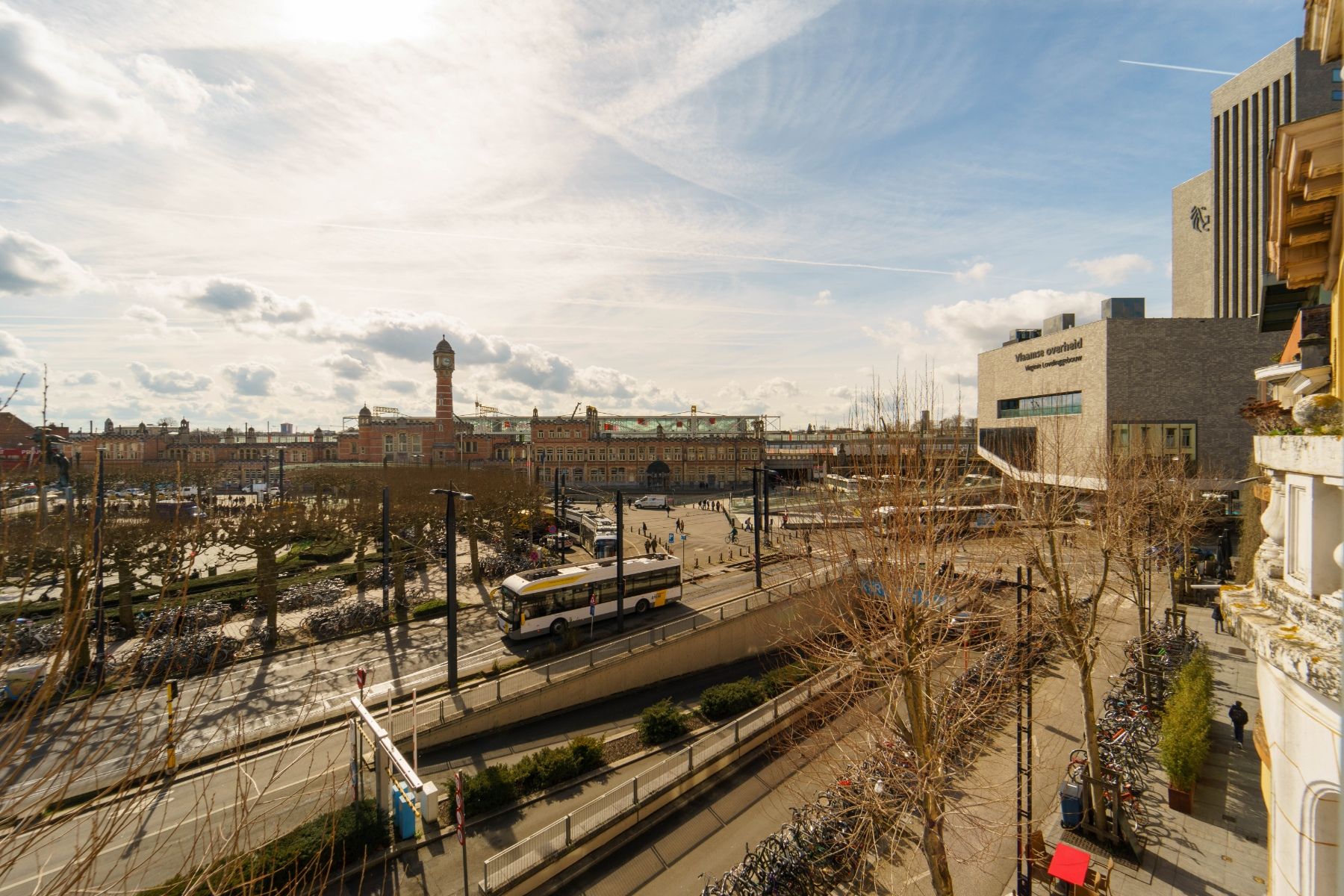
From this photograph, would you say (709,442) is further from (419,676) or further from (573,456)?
(419,676)

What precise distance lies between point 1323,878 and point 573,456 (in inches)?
2833

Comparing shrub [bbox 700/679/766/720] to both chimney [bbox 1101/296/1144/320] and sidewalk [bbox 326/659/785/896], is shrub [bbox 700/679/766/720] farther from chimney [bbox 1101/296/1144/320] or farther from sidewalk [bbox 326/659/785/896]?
chimney [bbox 1101/296/1144/320]

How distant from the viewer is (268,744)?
47.2ft

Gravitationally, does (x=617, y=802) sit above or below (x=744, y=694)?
above

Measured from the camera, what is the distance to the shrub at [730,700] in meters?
17.2

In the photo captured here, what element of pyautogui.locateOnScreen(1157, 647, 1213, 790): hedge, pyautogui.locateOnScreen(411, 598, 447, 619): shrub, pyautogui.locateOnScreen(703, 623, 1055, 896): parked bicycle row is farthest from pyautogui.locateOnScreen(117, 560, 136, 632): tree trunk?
pyautogui.locateOnScreen(1157, 647, 1213, 790): hedge

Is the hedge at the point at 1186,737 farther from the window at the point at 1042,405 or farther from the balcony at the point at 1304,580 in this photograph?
the window at the point at 1042,405

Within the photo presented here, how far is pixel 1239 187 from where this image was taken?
6462 centimetres

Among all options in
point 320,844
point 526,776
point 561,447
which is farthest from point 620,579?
point 561,447

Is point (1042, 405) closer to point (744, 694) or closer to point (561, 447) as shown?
point (744, 694)

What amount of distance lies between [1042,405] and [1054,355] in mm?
4036

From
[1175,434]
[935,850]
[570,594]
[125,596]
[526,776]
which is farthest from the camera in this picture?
[1175,434]

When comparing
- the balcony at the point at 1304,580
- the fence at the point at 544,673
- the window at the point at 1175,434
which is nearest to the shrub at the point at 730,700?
the fence at the point at 544,673

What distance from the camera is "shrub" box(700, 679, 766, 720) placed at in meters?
17.2
